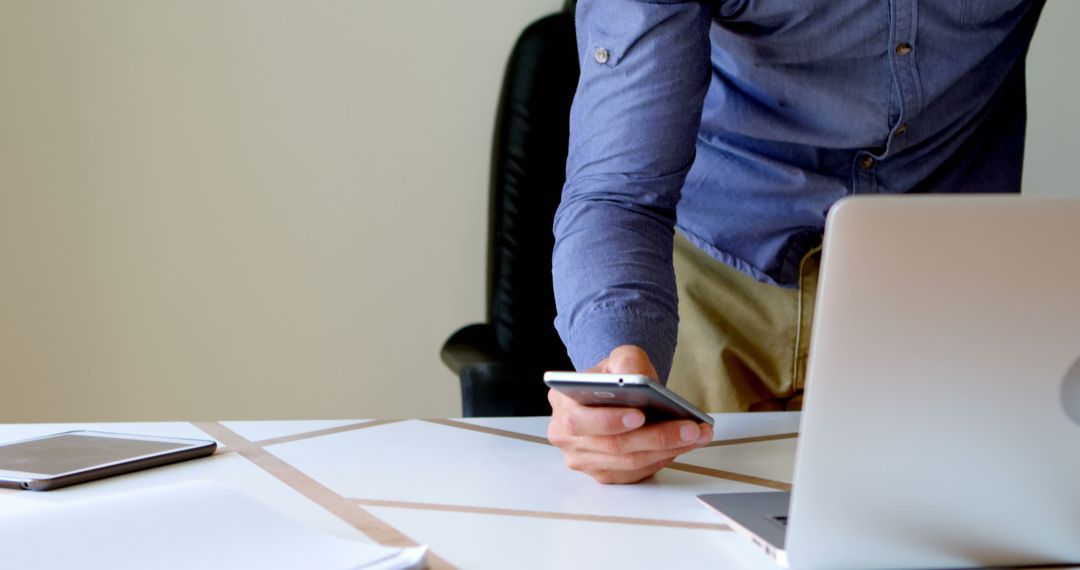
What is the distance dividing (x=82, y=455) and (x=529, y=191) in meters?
1.21

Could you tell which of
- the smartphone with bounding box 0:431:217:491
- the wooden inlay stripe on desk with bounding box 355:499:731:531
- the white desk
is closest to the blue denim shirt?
the white desk

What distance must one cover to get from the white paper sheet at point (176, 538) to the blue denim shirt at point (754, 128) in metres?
0.45

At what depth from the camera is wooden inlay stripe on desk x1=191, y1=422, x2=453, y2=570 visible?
73 cm

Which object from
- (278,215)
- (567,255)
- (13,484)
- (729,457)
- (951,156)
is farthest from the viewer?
(278,215)

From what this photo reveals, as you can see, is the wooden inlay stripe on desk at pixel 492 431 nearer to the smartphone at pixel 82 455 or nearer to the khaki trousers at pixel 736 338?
the smartphone at pixel 82 455

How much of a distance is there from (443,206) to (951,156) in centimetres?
113

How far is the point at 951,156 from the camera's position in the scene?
1420 millimetres

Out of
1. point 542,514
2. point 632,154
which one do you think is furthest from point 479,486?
point 632,154

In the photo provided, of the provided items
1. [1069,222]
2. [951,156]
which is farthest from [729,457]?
[951,156]

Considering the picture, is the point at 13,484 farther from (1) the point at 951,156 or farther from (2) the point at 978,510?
(1) the point at 951,156

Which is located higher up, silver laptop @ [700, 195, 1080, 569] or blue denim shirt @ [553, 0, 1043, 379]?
blue denim shirt @ [553, 0, 1043, 379]

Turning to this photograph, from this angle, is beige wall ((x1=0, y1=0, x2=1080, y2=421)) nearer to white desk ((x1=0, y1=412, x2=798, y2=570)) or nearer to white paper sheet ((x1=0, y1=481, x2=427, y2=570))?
white desk ((x1=0, y1=412, x2=798, y2=570))

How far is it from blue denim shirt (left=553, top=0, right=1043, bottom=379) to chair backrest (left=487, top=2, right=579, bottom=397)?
60cm

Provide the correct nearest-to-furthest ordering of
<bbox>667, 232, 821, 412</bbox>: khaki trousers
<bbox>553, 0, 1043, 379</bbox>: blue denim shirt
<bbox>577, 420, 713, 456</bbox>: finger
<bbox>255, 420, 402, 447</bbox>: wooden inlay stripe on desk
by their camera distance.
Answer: <bbox>577, 420, 713, 456</bbox>: finger, <bbox>255, 420, 402, 447</bbox>: wooden inlay stripe on desk, <bbox>553, 0, 1043, 379</bbox>: blue denim shirt, <bbox>667, 232, 821, 412</bbox>: khaki trousers
